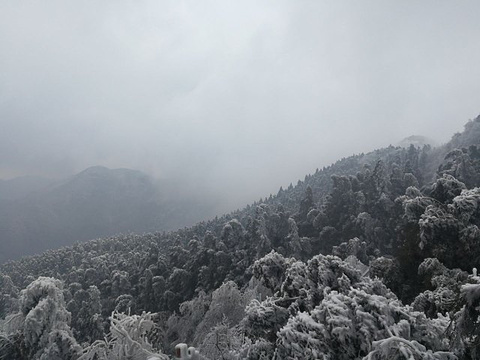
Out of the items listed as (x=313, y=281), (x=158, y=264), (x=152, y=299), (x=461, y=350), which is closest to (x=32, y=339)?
(x=313, y=281)

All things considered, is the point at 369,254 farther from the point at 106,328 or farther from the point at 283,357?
the point at 283,357

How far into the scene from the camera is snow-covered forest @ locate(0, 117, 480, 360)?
746 cm

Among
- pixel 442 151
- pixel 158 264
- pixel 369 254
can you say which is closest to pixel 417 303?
pixel 369 254

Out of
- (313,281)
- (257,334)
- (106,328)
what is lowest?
(106,328)

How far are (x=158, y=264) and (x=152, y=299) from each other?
19.0ft

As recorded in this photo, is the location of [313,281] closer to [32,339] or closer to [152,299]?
[32,339]

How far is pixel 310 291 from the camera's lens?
10.8 meters

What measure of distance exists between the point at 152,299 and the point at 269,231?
55.0 feet

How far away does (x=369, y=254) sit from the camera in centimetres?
4091

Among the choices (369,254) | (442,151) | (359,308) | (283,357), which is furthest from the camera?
(442,151)

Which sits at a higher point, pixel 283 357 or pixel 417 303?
pixel 283 357

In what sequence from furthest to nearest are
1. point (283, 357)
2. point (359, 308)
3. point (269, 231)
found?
point (269, 231)
point (283, 357)
point (359, 308)

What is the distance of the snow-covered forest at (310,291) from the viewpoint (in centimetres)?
746

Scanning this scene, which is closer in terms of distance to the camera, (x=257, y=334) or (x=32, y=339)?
(x=257, y=334)
